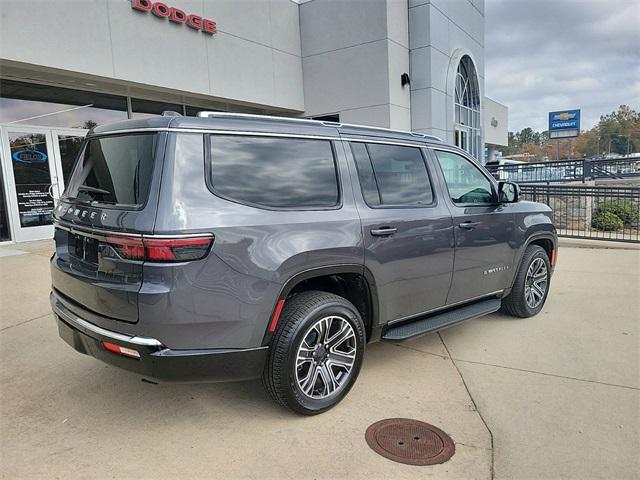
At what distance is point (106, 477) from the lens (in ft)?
8.41

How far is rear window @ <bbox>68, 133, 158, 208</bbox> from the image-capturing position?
2.69 m

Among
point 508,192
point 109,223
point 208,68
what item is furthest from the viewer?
point 208,68

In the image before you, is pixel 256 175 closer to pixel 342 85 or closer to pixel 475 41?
pixel 342 85

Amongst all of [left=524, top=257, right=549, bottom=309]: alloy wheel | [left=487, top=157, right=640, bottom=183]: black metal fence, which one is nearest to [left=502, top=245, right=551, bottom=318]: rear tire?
[left=524, top=257, right=549, bottom=309]: alloy wheel

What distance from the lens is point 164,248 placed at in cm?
250

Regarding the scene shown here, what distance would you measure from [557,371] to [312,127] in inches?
111

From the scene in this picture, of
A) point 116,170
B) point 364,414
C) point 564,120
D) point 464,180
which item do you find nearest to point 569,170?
point 464,180

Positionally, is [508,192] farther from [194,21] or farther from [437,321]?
[194,21]

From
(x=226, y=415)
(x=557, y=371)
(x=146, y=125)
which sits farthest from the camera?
(x=557, y=371)

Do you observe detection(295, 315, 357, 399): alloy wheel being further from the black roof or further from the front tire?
the black roof

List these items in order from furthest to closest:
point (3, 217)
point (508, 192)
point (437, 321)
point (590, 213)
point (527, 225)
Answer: point (590, 213)
point (3, 217)
point (527, 225)
point (508, 192)
point (437, 321)

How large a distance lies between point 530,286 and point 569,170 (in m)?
17.5

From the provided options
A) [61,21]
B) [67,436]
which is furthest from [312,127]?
[61,21]

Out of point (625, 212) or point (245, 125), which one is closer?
point (245, 125)
